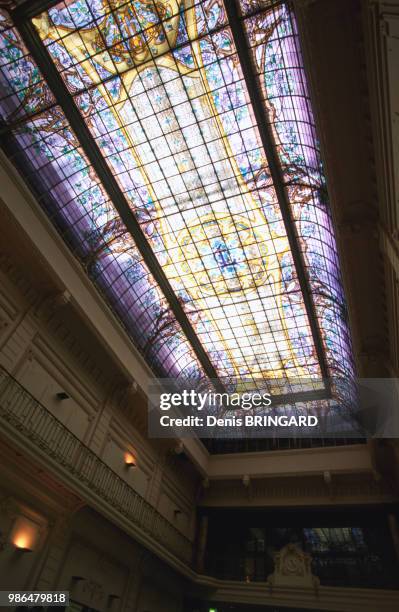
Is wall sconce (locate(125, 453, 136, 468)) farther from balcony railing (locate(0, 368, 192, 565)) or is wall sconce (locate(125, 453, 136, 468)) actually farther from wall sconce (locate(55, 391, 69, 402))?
wall sconce (locate(55, 391, 69, 402))

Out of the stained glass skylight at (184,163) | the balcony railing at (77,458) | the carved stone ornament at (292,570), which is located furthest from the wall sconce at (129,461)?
the carved stone ornament at (292,570)

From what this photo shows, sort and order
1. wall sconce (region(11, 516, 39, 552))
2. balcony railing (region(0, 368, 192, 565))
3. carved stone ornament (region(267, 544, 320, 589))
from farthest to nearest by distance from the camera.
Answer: carved stone ornament (region(267, 544, 320, 589)) → wall sconce (region(11, 516, 39, 552)) → balcony railing (region(0, 368, 192, 565))

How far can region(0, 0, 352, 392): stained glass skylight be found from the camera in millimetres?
9219

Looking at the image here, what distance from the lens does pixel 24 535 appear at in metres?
9.07

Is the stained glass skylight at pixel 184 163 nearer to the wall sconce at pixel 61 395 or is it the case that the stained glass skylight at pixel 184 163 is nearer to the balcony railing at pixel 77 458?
the wall sconce at pixel 61 395

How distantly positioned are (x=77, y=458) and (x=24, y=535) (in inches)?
81.3

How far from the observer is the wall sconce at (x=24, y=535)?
884cm

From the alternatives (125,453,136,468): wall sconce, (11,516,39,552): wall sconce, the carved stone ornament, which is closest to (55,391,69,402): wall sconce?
(11,516,39,552): wall sconce

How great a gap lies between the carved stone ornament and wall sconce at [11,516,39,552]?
9152mm

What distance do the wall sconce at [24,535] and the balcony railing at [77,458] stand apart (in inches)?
55.5

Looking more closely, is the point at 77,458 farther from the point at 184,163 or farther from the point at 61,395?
the point at 184,163

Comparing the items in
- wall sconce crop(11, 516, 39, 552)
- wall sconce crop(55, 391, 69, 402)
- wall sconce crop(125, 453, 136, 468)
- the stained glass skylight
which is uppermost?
the stained glass skylight

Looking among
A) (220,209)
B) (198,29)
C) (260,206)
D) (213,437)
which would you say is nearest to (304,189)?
(260,206)

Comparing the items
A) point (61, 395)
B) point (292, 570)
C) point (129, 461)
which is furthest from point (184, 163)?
point (292, 570)
